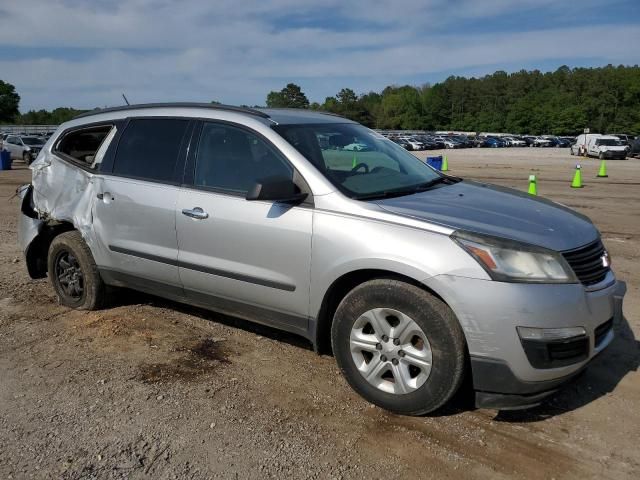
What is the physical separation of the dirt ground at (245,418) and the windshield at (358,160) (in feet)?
4.41

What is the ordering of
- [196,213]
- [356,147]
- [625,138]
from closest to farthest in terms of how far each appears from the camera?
[196,213], [356,147], [625,138]

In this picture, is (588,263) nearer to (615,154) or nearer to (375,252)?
(375,252)

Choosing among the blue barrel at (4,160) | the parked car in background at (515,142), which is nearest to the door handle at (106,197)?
the blue barrel at (4,160)

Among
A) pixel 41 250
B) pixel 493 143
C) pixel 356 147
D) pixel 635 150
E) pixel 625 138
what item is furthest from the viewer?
pixel 493 143

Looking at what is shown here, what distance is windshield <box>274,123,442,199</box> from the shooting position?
3.87m

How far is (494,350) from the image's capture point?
3076 mm

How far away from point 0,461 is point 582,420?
323 centimetres

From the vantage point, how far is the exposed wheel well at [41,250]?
17.9 ft

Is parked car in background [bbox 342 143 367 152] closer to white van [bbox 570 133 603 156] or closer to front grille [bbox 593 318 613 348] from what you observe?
front grille [bbox 593 318 613 348]

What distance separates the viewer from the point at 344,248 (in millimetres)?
3492

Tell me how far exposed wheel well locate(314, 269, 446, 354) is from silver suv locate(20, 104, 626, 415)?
0.01 meters

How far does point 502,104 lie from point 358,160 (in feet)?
523

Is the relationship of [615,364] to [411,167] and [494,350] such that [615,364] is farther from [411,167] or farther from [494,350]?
[411,167]

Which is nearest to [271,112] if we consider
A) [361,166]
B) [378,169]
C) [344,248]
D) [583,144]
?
[361,166]
